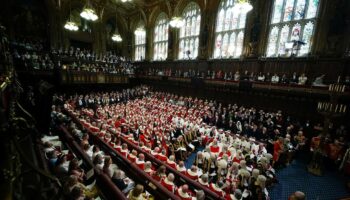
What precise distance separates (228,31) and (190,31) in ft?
17.2

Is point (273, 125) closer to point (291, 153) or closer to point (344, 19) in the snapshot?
point (291, 153)

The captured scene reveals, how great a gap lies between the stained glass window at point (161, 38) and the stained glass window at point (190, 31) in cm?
331

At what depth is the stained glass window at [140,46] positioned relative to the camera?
2820 centimetres

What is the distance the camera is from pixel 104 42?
26500 millimetres

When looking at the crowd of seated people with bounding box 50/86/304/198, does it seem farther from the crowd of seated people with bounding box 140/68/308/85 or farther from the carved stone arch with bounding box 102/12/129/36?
the carved stone arch with bounding box 102/12/129/36

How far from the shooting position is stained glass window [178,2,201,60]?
817 inches

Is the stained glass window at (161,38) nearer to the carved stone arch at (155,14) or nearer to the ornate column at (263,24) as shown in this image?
the carved stone arch at (155,14)

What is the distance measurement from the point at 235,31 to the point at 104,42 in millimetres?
18444

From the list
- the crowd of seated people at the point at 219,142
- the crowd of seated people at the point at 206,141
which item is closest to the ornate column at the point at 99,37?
the crowd of seated people at the point at 206,141

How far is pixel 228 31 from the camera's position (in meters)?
17.7

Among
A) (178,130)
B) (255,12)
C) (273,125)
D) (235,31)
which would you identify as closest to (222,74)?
(235,31)

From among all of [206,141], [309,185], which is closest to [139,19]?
[206,141]

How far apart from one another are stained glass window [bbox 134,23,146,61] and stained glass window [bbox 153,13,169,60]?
2.59 metres

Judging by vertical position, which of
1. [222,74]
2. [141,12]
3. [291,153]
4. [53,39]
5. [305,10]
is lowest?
[291,153]
